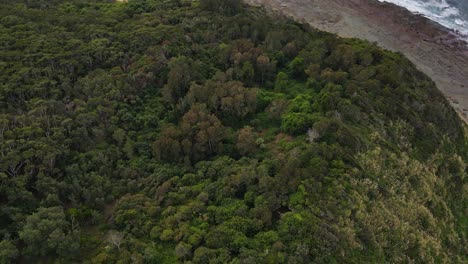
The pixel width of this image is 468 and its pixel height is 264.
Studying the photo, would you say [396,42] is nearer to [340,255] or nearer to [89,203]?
[340,255]

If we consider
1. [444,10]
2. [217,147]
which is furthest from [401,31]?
[217,147]

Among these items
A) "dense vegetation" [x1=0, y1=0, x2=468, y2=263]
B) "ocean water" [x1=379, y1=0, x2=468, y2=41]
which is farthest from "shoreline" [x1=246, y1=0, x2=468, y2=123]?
"dense vegetation" [x1=0, y1=0, x2=468, y2=263]

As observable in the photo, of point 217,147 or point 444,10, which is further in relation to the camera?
point 444,10

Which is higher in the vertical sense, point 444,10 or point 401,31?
point 444,10

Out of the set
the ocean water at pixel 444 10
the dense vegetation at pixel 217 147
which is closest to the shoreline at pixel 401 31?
the ocean water at pixel 444 10

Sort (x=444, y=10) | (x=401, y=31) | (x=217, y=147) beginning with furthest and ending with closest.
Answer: (x=444, y=10) → (x=401, y=31) → (x=217, y=147)

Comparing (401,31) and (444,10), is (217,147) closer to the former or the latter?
(401,31)
